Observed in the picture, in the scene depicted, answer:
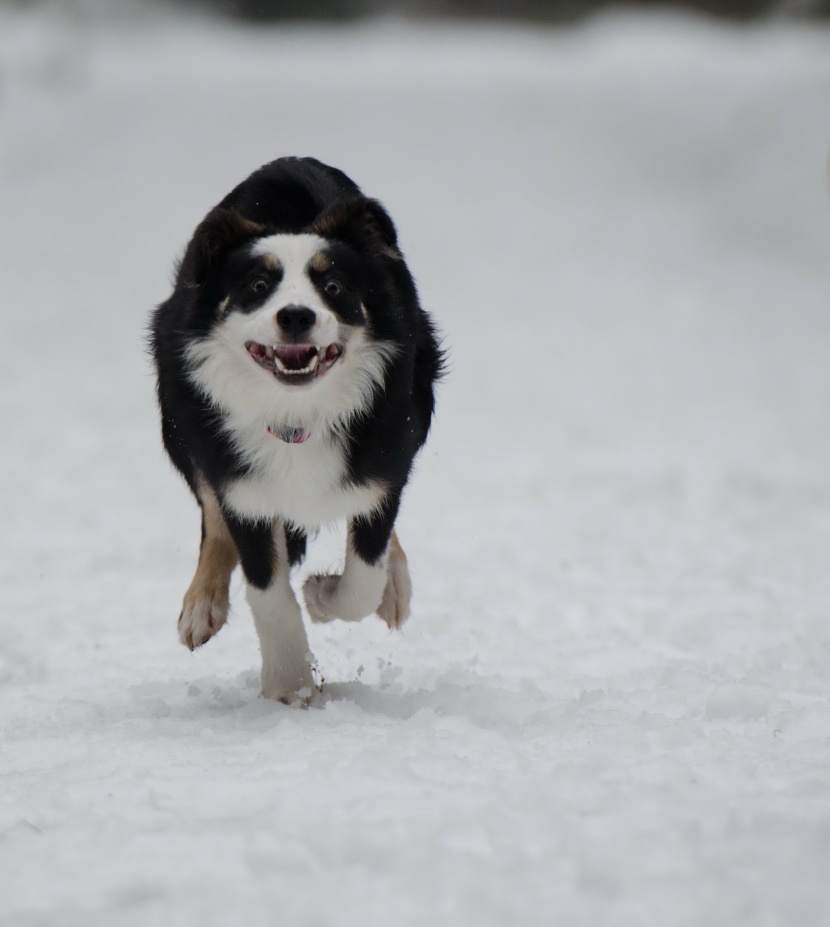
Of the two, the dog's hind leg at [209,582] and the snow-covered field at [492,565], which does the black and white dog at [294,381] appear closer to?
the dog's hind leg at [209,582]

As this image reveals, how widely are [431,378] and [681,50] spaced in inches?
1089

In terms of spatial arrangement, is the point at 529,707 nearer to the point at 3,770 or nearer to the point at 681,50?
the point at 3,770

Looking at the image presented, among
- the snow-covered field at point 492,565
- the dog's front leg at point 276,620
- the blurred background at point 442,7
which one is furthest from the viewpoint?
the blurred background at point 442,7

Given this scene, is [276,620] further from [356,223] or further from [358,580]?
[356,223]

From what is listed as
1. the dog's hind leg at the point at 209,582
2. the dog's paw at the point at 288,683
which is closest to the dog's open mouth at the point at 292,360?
the dog's hind leg at the point at 209,582

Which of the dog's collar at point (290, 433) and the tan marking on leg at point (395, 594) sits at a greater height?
the dog's collar at point (290, 433)

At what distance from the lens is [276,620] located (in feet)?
13.7

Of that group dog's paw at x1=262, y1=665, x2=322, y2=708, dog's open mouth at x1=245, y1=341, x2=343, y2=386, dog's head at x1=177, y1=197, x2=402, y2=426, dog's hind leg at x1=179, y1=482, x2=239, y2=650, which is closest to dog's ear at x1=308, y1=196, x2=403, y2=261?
dog's head at x1=177, y1=197, x2=402, y2=426

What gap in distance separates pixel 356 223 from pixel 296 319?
0.52 meters

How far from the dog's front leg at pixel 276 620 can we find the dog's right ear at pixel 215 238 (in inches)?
34.5

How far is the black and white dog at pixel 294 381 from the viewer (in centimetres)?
363

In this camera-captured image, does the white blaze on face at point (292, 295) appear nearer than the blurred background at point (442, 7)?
Yes

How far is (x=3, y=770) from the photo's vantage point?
3244 mm

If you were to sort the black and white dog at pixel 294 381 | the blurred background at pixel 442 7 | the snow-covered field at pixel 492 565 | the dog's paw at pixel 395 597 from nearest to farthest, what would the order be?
the snow-covered field at pixel 492 565 < the black and white dog at pixel 294 381 < the dog's paw at pixel 395 597 < the blurred background at pixel 442 7
